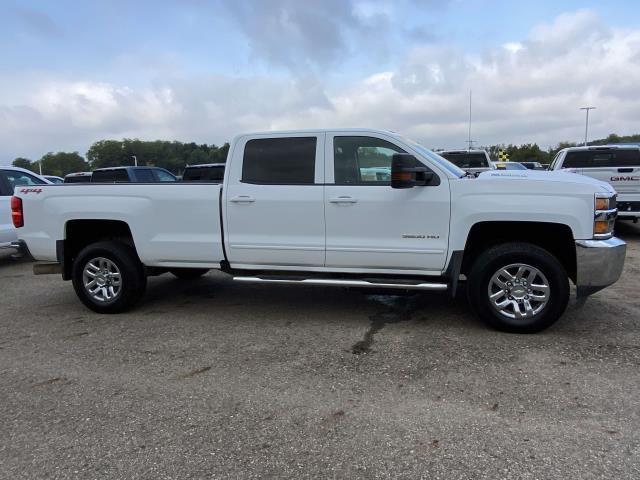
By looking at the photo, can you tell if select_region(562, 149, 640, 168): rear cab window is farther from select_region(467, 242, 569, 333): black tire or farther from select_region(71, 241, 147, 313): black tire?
select_region(71, 241, 147, 313): black tire

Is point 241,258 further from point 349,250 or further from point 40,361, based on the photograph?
point 40,361

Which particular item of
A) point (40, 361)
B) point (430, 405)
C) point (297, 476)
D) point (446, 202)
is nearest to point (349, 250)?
point (446, 202)

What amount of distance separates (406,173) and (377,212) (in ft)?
1.67

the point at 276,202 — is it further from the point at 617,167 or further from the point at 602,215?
the point at 617,167

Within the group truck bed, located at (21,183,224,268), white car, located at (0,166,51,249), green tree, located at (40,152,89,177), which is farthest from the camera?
green tree, located at (40,152,89,177)

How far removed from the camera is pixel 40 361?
4.50 metres

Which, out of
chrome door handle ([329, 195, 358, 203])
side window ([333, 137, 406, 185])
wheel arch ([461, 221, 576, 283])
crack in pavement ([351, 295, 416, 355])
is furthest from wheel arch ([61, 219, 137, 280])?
wheel arch ([461, 221, 576, 283])

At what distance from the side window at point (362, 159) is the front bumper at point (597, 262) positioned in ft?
6.27

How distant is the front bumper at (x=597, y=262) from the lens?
14.9 feet

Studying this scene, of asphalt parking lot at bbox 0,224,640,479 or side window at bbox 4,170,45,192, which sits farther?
side window at bbox 4,170,45,192

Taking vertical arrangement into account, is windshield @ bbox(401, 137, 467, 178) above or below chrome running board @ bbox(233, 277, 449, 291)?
above

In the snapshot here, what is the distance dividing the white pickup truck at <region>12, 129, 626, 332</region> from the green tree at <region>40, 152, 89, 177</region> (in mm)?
46973

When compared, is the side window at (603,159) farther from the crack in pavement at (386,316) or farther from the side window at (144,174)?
the side window at (144,174)

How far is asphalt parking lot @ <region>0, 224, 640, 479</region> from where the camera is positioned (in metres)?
2.89
